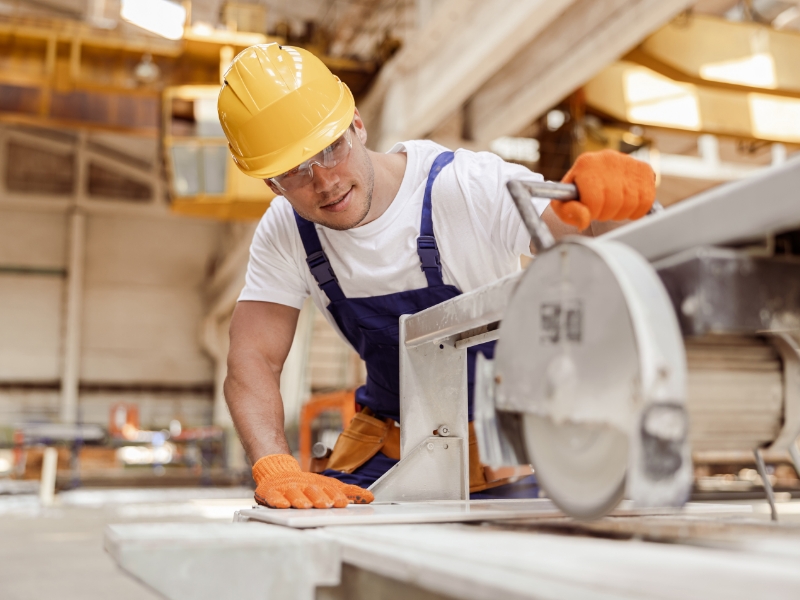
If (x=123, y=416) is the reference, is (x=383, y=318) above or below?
below

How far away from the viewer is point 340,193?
5.82ft

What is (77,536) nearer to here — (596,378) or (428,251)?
(428,251)

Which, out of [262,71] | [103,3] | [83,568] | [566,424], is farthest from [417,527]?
[103,3]

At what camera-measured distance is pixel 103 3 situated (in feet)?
47.5

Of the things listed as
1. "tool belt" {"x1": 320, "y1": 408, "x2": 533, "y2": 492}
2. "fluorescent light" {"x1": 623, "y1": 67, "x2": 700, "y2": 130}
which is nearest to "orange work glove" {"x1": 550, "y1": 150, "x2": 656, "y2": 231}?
"tool belt" {"x1": 320, "y1": 408, "x2": 533, "y2": 492}

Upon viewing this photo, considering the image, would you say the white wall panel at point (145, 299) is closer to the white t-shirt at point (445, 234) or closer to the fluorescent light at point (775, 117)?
A: the fluorescent light at point (775, 117)

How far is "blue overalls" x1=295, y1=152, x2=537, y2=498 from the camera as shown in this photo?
1.81m

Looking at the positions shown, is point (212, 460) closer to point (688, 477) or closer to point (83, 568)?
point (83, 568)

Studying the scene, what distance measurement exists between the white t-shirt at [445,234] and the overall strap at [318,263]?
21 mm

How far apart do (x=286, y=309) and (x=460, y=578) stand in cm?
145

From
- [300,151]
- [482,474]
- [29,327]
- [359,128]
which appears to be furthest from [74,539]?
[29,327]

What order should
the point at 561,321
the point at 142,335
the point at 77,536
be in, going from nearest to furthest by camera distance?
1. the point at 561,321
2. the point at 77,536
3. the point at 142,335

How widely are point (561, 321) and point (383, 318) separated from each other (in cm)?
108

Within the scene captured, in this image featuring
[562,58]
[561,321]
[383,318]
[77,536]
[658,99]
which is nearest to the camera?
[561,321]
